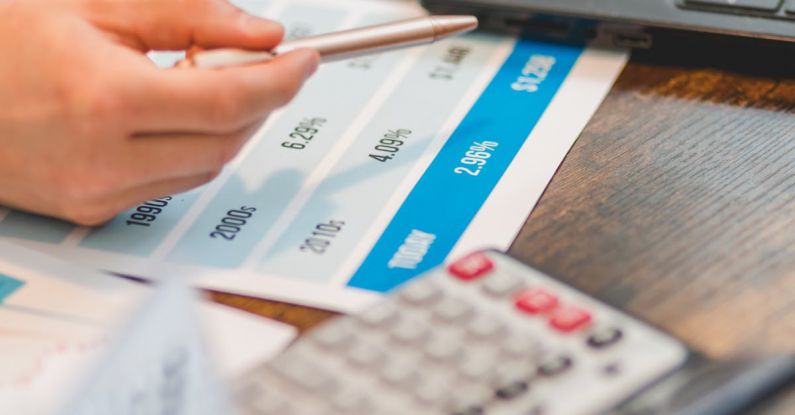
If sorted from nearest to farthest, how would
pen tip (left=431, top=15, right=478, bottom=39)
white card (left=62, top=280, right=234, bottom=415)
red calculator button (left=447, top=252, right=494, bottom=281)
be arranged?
white card (left=62, top=280, right=234, bottom=415) < red calculator button (left=447, top=252, right=494, bottom=281) < pen tip (left=431, top=15, right=478, bottom=39)

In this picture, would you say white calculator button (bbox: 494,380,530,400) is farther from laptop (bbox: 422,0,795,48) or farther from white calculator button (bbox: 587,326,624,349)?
laptop (bbox: 422,0,795,48)

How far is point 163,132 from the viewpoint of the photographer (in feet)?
1.51

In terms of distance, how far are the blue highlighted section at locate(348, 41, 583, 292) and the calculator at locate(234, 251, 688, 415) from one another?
63 millimetres

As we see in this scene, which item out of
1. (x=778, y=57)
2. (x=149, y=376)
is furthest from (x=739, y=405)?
(x=778, y=57)

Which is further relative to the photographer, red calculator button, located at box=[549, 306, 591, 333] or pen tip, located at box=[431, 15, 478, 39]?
pen tip, located at box=[431, 15, 478, 39]

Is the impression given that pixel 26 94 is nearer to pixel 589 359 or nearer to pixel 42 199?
pixel 42 199

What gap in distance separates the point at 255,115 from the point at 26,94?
0.10 meters

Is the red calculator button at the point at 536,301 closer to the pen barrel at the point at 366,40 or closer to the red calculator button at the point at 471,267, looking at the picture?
the red calculator button at the point at 471,267

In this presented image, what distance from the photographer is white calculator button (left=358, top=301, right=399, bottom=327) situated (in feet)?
1.27

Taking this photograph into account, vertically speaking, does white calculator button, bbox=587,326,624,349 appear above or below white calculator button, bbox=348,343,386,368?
above

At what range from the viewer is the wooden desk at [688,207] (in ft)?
1.38

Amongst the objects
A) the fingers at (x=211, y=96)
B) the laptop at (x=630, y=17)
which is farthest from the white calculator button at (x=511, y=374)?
the laptop at (x=630, y=17)

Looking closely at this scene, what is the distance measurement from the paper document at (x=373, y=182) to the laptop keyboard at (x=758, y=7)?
7 cm

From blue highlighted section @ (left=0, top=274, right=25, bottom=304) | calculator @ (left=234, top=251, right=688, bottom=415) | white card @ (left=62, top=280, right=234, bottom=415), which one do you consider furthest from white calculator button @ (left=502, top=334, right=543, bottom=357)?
blue highlighted section @ (left=0, top=274, right=25, bottom=304)
